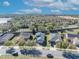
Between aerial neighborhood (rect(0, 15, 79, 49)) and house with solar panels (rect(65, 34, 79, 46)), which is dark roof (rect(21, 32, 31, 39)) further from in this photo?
house with solar panels (rect(65, 34, 79, 46))

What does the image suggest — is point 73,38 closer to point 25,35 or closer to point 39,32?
point 39,32

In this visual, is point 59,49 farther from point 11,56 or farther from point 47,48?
point 11,56

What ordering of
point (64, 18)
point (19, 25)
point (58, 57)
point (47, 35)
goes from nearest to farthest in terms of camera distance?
point (58, 57) → point (47, 35) → point (19, 25) → point (64, 18)

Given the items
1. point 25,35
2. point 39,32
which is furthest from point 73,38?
point 25,35

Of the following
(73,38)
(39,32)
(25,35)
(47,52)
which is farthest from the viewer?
(39,32)

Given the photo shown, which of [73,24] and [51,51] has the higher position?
[73,24]

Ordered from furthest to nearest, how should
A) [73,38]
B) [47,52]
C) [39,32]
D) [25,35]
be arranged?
[39,32] → [25,35] → [73,38] → [47,52]

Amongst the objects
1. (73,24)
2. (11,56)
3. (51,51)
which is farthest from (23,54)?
(73,24)

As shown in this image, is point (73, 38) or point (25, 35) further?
point (25, 35)

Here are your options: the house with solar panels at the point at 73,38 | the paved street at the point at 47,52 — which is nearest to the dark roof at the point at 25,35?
the paved street at the point at 47,52
